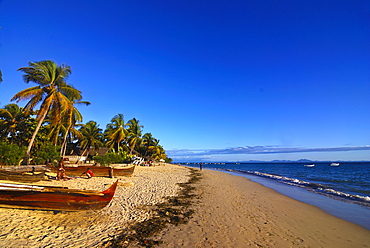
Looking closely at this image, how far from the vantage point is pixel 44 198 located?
6266mm

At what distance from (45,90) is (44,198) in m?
13.5

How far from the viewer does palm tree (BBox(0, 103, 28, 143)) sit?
22.0m

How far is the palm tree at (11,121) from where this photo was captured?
22000 mm

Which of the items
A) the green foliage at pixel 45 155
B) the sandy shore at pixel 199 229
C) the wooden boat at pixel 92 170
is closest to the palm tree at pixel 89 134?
the green foliage at pixel 45 155

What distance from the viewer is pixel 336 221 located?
7.52 m

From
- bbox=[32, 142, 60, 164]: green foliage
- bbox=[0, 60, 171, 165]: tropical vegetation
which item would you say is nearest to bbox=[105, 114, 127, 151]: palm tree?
bbox=[0, 60, 171, 165]: tropical vegetation

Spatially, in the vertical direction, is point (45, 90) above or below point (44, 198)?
above

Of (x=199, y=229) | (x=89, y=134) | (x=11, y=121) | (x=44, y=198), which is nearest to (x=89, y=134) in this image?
(x=89, y=134)

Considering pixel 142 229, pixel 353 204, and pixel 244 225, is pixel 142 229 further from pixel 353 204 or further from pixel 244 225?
pixel 353 204

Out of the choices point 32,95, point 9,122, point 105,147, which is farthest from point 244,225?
point 105,147

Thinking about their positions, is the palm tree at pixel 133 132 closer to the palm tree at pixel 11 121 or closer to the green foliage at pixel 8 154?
the palm tree at pixel 11 121

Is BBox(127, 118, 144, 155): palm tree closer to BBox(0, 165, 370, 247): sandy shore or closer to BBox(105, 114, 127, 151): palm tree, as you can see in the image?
BBox(105, 114, 127, 151): palm tree

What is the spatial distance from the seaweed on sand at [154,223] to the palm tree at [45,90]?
13031mm

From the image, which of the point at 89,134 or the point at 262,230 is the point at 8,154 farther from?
the point at 89,134
